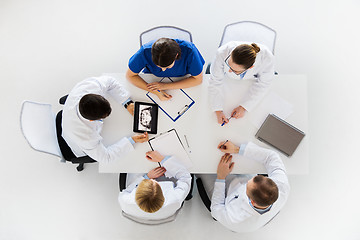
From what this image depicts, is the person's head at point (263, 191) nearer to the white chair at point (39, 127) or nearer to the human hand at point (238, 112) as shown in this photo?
the human hand at point (238, 112)

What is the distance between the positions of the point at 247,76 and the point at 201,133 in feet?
1.59

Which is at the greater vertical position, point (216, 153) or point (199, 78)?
point (199, 78)

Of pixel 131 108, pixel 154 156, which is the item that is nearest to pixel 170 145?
pixel 154 156

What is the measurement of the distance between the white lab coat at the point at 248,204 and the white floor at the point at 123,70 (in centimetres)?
68

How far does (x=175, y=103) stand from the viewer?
178 cm

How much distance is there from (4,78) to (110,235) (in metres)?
1.77

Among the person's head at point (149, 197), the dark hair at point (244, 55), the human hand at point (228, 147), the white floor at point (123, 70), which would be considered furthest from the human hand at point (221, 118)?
the white floor at point (123, 70)

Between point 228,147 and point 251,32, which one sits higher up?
point 251,32

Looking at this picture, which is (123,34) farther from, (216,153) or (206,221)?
(206,221)

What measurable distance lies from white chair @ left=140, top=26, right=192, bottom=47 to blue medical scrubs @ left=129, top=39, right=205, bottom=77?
0.12 metres

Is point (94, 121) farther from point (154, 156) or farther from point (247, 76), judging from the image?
point (247, 76)

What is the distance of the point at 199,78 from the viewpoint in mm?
1783

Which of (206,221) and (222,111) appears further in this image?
(206,221)

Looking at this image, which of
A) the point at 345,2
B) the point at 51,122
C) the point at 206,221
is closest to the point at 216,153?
the point at 206,221
